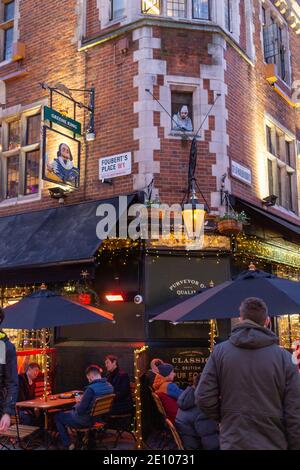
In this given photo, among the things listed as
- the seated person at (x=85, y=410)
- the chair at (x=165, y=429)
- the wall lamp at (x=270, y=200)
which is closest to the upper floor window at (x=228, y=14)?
the wall lamp at (x=270, y=200)

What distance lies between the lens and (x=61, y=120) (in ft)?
31.5

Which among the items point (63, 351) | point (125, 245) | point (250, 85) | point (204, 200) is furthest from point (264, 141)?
point (63, 351)

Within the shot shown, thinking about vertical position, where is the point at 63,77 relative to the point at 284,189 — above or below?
above

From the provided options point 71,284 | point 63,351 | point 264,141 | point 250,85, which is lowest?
point 63,351

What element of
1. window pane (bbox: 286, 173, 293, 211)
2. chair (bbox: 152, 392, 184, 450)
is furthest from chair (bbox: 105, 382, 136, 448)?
window pane (bbox: 286, 173, 293, 211)

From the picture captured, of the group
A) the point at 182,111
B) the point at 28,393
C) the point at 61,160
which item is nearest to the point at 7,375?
the point at 28,393

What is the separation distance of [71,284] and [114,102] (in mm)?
3821

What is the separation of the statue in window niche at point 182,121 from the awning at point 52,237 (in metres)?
1.82

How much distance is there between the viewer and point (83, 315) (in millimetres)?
7324

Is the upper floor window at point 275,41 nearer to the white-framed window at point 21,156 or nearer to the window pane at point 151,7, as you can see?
the window pane at point 151,7

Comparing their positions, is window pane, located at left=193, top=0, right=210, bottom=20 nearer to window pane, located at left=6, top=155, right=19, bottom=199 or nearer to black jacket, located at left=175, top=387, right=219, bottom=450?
window pane, located at left=6, top=155, right=19, bottom=199

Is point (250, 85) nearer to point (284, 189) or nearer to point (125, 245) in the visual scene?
point (284, 189)

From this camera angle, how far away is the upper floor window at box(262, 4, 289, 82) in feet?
41.4

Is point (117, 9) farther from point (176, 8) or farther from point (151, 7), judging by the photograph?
point (176, 8)
